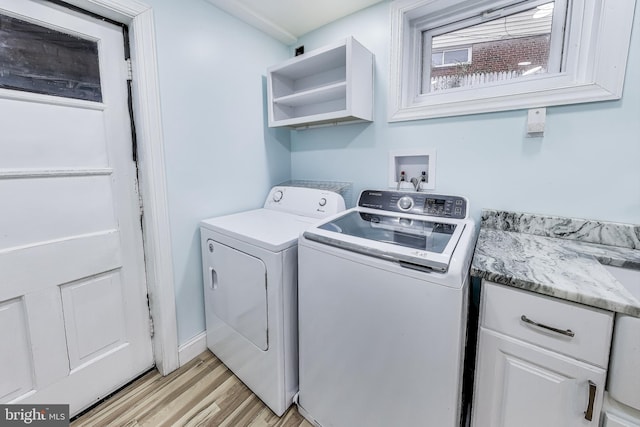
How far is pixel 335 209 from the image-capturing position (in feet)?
5.42

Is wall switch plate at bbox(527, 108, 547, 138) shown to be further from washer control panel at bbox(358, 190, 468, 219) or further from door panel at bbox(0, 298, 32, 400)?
door panel at bbox(0, 298, 32, 400)

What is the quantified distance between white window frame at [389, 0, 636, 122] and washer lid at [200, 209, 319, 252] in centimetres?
92

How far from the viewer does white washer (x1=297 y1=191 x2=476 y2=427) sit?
2.90 feet

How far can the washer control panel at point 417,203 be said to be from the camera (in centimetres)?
142

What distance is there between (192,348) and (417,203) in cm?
168

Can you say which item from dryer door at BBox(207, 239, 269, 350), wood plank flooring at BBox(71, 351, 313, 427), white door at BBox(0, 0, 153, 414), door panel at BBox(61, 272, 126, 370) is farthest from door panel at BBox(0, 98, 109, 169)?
wood plank flooring at BBox(71, 351, 313, 427)

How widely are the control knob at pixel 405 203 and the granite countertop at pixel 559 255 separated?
0.38m

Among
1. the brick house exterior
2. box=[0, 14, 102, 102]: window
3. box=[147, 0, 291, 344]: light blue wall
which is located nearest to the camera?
box=[0, 14, 102, 102]: window

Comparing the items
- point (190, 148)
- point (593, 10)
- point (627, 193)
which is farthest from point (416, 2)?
point (190, 148)

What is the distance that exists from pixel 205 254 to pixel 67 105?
38.2 inches

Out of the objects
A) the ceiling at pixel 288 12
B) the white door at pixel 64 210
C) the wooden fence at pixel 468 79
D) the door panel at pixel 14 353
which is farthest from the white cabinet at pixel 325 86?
the door panel at pixel 14 353

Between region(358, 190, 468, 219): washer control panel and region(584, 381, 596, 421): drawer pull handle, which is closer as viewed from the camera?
region(584, 381, 596, 421): drawer pull handle

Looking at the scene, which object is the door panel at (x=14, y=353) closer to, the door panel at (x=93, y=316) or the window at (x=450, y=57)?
the door panel at (x=93, y=316)

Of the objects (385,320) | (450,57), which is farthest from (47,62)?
(450,57)
